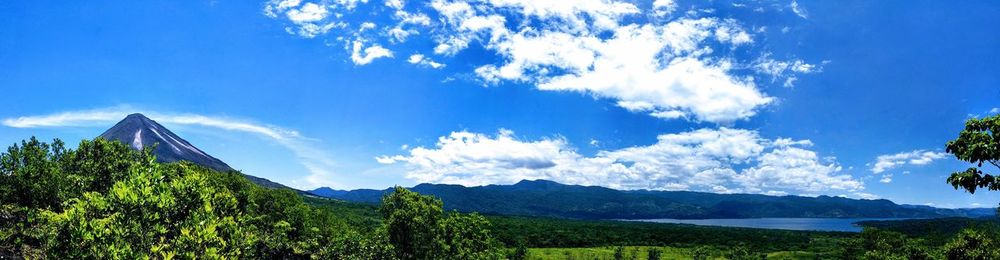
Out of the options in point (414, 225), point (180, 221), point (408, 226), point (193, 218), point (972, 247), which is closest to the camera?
point (193, 218)

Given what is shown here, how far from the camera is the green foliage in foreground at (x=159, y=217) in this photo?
22562 millimetres

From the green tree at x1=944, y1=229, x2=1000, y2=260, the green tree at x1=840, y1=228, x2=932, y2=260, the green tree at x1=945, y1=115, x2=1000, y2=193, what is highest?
the green tree at x1=945, y1=115, x2=1000, y2=193

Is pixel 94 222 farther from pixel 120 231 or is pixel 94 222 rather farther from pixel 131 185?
pixel 131 185

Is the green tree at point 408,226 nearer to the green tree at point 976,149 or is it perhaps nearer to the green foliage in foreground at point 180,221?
the green foliage in foreground at point 180,221

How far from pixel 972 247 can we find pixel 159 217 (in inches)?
2092

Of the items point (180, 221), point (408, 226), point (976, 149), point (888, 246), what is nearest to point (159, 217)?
point (180, 221)

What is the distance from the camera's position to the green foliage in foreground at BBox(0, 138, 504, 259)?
22562 mm

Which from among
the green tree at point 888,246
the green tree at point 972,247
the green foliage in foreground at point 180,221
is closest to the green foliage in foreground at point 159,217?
the green foliage in foreground at point 180,221

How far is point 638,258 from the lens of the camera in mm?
177875

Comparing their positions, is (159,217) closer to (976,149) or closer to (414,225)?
(414,225)

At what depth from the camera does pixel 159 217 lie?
80.3 ft

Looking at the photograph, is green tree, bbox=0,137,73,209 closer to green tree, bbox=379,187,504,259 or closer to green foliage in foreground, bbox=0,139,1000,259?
green foliage in foreground, bbox=0,139,1000,259

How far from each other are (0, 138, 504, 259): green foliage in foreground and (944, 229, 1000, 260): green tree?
126 feet

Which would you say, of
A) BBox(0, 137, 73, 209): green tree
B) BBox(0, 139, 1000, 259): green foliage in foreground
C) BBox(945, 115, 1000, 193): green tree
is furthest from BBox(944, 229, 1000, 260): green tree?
BBox(0, 137, 73, 209): green tree
